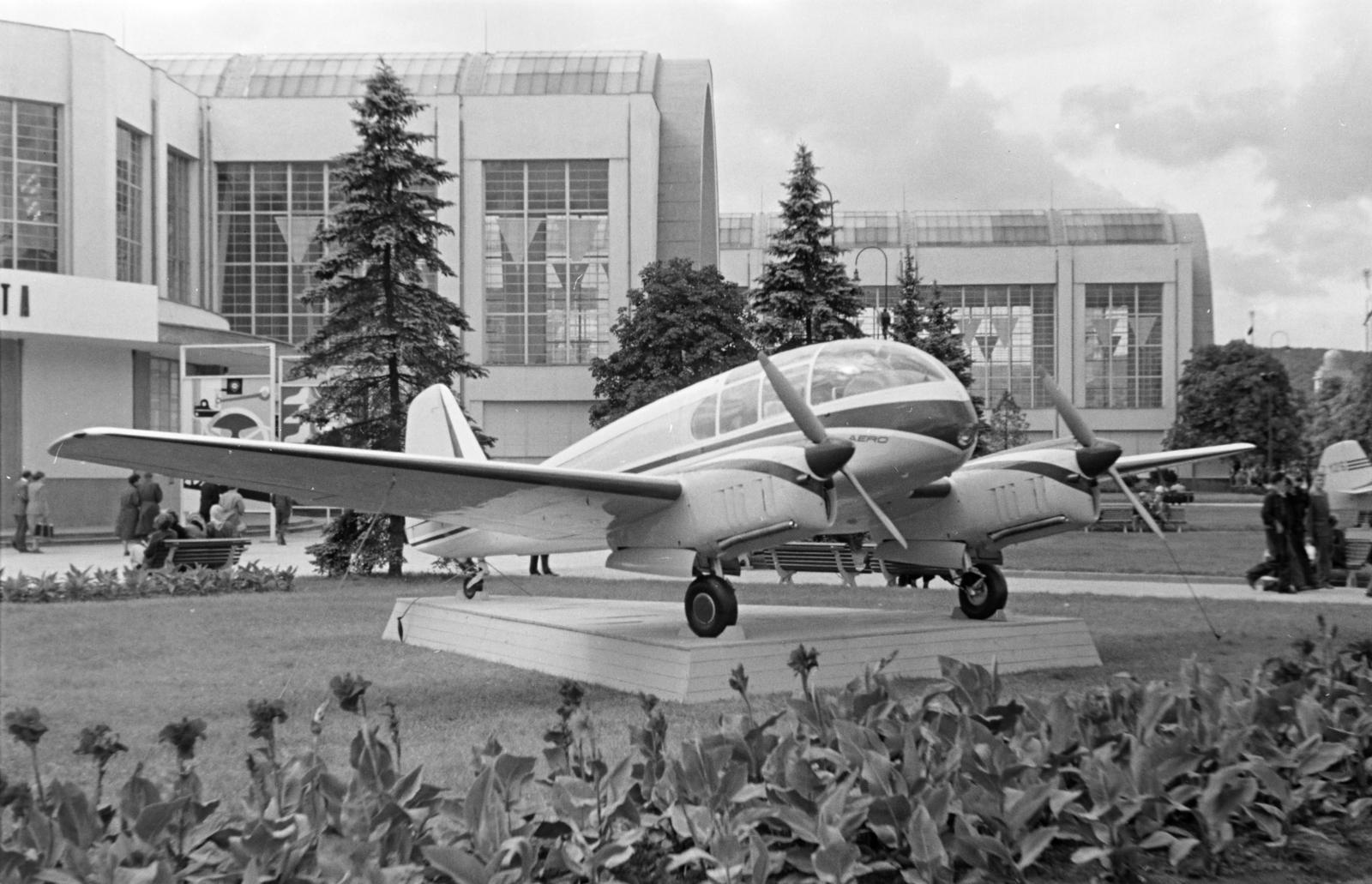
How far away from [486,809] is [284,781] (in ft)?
2.82

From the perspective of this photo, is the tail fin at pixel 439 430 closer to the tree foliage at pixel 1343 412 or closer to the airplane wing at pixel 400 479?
the airplane wing at pixel 400 479

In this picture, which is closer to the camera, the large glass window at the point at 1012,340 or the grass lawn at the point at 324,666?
the grass lawn at the point at 324,666

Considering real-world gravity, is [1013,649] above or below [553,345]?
below

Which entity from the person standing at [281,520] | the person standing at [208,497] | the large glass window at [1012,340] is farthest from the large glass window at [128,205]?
the large glass window at [1012,340]

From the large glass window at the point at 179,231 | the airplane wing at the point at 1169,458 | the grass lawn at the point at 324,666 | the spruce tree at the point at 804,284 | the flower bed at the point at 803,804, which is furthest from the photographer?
the large glass window at the point at 179,231

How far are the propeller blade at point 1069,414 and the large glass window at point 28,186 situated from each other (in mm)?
23474

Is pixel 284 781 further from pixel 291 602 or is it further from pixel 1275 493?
pixel 1275 493

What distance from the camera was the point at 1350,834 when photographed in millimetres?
4988

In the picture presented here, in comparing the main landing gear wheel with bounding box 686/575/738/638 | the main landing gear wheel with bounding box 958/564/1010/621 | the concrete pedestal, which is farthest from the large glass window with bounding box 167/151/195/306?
the main landing gear wheel with bounding box 958/564/1010/621

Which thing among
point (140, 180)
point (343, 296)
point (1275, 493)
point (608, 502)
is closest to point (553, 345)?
point (140, 180)

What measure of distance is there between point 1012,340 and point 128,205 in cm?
2301

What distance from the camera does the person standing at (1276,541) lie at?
18.4m

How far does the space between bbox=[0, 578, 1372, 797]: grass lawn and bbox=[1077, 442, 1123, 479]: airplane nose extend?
184cm

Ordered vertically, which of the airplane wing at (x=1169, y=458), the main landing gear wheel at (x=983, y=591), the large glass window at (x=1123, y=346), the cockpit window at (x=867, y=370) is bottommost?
the main landing gear wheel at (x=983, y=591)
